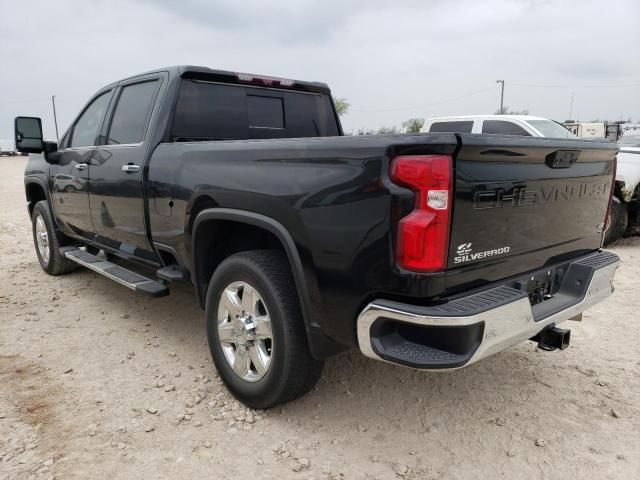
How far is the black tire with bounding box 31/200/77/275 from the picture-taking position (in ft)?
17.6

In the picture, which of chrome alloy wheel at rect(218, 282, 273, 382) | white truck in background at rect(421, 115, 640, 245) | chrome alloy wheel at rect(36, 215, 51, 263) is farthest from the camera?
white truck in background at rect(421, 115, 640, 245)

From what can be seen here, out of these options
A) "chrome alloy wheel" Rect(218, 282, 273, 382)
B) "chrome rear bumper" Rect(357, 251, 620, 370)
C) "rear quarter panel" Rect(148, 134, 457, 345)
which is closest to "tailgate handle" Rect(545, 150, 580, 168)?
"chrome rear bumper" Rect(357, 251, 620, 370)

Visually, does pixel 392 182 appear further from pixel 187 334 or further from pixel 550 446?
pixel 187 334

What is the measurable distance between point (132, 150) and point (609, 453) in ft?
11.4

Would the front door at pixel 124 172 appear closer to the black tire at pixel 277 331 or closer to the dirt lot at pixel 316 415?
the dirt lot at pixel 316 415

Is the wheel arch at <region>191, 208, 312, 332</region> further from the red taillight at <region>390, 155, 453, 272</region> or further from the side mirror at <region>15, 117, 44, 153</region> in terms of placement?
the side mirror at <region>15, 117, 44, 153</region>

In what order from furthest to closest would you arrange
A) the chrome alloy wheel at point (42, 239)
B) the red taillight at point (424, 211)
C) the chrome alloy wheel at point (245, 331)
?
1. the chrome alloy wheel at point (42, 239)
2. the chrome alloy wheel at point (245, 331)
3. the red taillight at point (424, 211)

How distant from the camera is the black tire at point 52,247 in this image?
5.38 metres

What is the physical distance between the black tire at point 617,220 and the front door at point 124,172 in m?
6.19

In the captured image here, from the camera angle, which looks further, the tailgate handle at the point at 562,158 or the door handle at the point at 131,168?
the door handle at the point at 131,168

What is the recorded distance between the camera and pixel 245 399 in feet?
9.40

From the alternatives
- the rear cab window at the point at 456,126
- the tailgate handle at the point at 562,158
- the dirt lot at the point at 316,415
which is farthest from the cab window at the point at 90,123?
the rear cab window at the point at 456,126

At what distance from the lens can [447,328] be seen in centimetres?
201

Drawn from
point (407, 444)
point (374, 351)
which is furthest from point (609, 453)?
point (374, 351)
